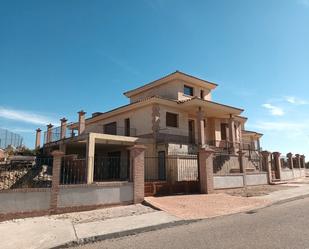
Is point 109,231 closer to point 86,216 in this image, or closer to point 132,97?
point 86,216

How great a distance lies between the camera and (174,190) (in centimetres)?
1442

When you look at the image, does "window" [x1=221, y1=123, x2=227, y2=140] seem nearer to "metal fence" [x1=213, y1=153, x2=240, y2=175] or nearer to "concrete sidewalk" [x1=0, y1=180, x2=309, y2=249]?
"metal fence" [x1=213, y1=153, x2=240, y2=175]

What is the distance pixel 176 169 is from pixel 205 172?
91.8 inches

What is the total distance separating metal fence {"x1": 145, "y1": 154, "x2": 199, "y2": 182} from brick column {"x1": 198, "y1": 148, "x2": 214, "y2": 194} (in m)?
1.04

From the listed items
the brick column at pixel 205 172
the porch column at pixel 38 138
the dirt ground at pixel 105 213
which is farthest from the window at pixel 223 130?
the porch column at pixel 38 138

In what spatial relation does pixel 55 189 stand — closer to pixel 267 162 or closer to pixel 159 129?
Answer: pixel 159 129

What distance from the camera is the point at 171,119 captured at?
2217 centimetres

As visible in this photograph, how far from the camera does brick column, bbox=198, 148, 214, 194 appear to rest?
14.9 m

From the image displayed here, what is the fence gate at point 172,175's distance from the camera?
45.4 ft

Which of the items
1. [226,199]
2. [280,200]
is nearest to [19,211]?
[226,199]

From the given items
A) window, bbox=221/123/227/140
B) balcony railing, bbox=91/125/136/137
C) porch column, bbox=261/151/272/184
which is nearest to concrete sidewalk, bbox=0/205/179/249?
balcony railing, bbox=91/125/136/137

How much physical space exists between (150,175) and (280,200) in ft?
26.7

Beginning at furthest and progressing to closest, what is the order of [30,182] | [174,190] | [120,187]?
A: [174,190] → [120,187] → [30,182]

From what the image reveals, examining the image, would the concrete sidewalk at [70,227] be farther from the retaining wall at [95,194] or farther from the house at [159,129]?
the house at [159,129]
